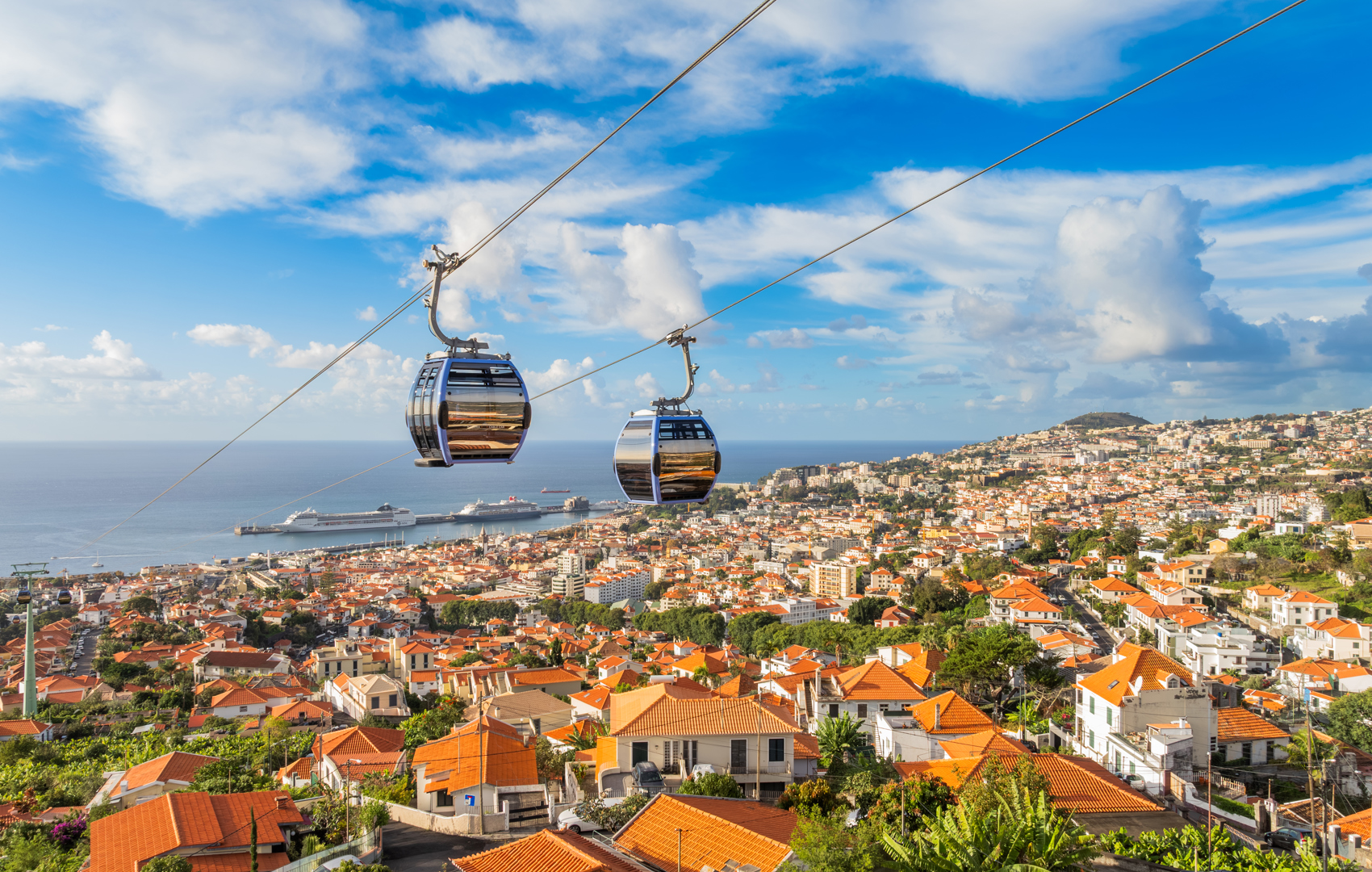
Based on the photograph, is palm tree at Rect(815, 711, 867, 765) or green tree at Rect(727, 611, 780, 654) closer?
palm tree at Rect(815, 711, 867, 765)

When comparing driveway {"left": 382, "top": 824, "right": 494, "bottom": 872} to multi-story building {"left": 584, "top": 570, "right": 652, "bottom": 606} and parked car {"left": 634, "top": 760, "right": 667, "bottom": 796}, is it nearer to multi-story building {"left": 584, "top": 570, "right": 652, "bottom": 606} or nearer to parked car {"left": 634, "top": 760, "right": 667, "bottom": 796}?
parked car {"left": 634, "top": 760, "right": 667, "bottom": 796}

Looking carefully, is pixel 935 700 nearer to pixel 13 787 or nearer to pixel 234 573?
pixel 13 787

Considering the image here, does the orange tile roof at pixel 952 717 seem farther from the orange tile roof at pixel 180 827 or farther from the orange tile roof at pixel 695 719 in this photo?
the orange tile roof at pixel 180 827

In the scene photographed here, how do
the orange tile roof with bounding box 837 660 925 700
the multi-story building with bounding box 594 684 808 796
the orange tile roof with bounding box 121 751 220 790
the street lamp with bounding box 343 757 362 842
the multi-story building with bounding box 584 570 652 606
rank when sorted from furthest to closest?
the multi-story building with bounding box 584 570 652 606
the orange tile roof with bounding box 837 660 925 700
the orange tile roof with bounding box 121 751 220 790
the multi-story building with bounding box 594 684 808 796
the street lamp with bounding box 343 757 362 842

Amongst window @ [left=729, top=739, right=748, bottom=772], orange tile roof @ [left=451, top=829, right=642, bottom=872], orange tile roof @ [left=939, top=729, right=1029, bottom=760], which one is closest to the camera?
orange tile roof @ [left=451, top=829, right=642, bottom=872]

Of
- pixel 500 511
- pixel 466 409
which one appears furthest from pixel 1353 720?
pixel 500 511

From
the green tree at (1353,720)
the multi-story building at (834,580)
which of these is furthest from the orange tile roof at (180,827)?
the multi-story building at (834,580)

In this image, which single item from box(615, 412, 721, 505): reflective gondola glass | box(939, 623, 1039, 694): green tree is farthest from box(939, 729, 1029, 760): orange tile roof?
box(615, 412, 721, 505): reflective gondola glass

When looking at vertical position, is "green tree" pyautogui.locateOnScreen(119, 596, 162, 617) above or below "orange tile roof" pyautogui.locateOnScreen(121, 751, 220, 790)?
below
